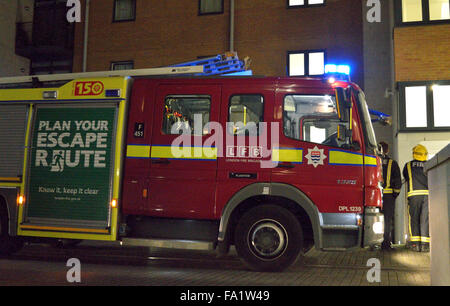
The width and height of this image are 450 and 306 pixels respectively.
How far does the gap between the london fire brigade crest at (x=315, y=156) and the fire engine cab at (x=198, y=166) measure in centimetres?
1

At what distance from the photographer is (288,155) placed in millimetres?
7195

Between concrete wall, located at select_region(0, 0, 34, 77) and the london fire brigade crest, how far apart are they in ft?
51.7

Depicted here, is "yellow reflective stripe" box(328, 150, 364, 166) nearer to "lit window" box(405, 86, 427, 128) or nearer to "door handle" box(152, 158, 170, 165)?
"door handle" box(152, 158, 170, 165)

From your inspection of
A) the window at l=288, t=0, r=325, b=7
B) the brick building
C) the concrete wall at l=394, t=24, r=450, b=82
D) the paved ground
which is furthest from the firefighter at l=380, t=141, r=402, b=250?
the window at l=288, t=0, r=325, b=7

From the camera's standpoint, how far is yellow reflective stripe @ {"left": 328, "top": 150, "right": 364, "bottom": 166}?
23.2ft

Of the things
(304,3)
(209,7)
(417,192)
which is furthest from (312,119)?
(209,7)

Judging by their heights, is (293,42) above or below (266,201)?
above

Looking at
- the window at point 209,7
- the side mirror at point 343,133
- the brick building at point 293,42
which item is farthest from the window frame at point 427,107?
the window at point 209,7

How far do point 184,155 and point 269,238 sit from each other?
182 cm

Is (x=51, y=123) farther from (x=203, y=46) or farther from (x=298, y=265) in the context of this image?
(x=203, y=46)

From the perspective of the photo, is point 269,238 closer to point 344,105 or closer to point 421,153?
point 344,105

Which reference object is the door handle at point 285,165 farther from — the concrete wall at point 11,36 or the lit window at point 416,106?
the concrete wall at point 11,36

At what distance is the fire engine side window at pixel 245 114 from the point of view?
7.39 metres

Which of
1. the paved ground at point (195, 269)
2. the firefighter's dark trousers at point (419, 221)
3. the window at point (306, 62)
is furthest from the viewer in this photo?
the window at point (306, 62)
